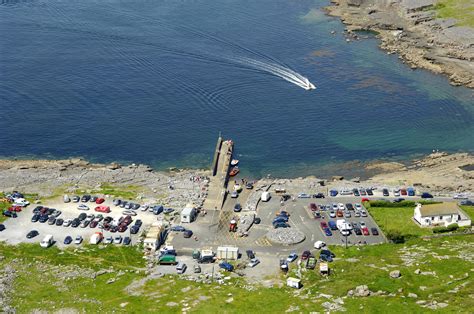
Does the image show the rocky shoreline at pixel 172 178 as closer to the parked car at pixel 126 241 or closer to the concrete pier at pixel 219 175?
the concrete pier at pixel 219 175

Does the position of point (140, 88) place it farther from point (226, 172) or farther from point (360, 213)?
point (360, 213)

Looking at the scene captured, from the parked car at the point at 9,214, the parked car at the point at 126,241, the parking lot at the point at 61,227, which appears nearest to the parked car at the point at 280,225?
the parking lot at the point at 61,227

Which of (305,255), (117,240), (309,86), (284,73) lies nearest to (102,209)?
(117,240)

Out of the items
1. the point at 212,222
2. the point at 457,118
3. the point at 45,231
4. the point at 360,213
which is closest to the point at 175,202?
the point at 212,222

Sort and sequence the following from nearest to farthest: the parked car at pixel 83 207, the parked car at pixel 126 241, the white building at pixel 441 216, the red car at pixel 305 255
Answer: the red car at pixel 305 255 → the parked car at pixel 126 241 → the white building at pixel 441 216 → the parked car at pixel 83 207

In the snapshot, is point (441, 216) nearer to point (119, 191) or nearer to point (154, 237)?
point (154, 237)

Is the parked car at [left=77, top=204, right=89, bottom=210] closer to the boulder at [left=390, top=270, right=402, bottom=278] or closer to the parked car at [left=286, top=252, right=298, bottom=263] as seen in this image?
the parked car at [left=286, top=252, right=298, bottom=263]

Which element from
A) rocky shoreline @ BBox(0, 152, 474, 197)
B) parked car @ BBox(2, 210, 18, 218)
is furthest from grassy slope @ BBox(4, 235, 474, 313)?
rocky shoreline @ BBox(0, 152, 474, 197)
